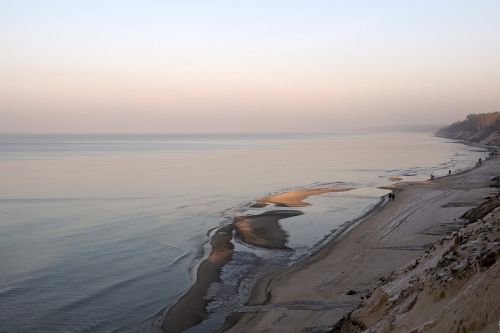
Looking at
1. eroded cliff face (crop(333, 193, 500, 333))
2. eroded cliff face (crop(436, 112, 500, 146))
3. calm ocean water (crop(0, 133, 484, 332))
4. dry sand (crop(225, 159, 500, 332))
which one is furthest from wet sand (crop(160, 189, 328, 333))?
eroded cliff face (crop(436, 112, 500, 146))

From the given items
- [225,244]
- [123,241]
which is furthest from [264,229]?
[123,241]

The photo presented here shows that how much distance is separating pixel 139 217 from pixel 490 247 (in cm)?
2702

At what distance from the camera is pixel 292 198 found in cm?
4153

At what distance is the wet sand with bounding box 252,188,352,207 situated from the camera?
126ft

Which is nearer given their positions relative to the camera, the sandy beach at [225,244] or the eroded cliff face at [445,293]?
the eroded cliff face at [445,293]

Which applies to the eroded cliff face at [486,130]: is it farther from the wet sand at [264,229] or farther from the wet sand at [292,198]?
the wet sand at [264,229]

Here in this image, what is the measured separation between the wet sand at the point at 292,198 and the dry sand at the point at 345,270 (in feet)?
25.7

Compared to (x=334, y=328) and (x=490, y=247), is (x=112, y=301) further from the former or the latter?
(x=490, y=247)

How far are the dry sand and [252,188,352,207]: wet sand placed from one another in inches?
308

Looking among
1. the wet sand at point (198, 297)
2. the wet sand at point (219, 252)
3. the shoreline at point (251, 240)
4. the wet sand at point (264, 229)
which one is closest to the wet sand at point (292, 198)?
the shoreline at point (251, 240)

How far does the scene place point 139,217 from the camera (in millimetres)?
32969

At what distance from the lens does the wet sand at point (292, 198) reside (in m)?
38.4

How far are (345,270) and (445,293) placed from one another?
10.0 m

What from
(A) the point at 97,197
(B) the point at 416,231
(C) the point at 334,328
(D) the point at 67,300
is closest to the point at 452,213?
(B) the point at 416,231
